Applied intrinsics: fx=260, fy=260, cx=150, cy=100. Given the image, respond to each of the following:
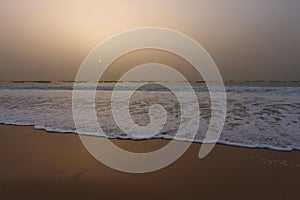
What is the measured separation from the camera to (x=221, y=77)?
113 feet

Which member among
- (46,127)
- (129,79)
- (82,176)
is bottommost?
(82,176)

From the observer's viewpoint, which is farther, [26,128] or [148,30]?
[148,30]

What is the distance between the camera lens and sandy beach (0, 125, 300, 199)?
2.80 meters

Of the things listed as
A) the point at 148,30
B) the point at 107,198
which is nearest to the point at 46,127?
the point at 107,198

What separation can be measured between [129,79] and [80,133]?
37.5 metres

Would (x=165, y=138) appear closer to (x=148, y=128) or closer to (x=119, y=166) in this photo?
(x=148, y=128)

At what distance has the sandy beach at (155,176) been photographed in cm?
280

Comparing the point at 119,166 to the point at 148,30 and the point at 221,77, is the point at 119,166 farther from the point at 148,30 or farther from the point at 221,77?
the point at 221,77

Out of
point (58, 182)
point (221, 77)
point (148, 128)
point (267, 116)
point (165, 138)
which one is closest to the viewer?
point (58, 182)

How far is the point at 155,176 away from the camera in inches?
130

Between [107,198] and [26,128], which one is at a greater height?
[26,128]

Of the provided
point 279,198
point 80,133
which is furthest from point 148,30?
point 279,198

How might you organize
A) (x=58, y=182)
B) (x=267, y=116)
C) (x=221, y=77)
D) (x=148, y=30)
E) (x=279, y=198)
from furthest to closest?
(x=221, y=77) < (x=148, y=30) < (x=267, y=116) < (x=58, y=182) < (x=279, y=198)

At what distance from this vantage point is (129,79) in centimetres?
4278
